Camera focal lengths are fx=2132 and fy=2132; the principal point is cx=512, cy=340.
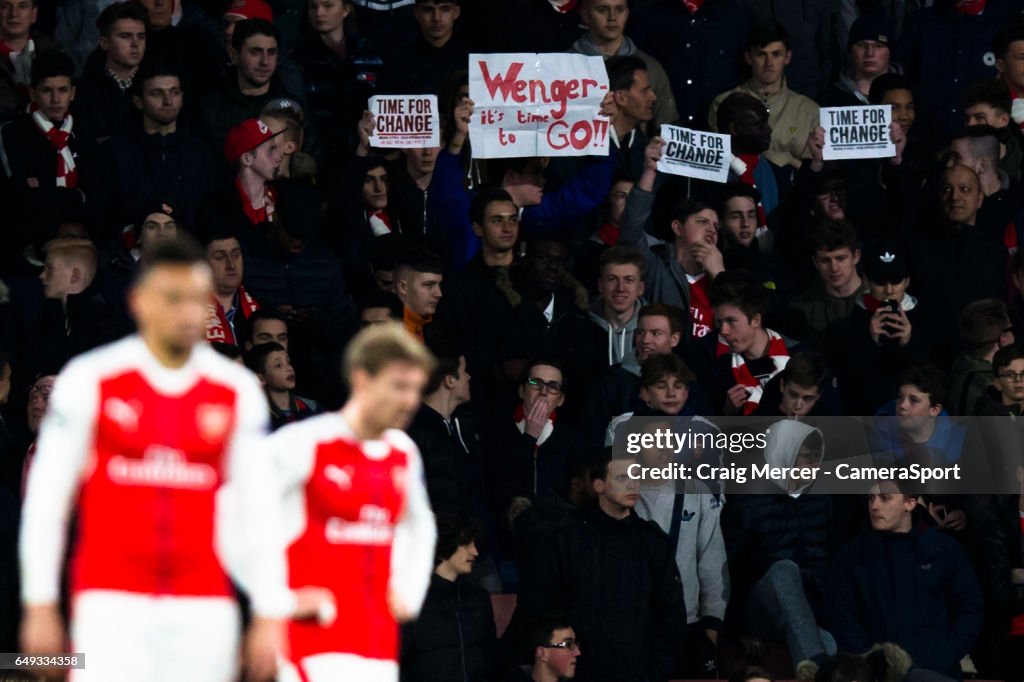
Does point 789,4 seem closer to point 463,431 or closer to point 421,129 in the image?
point 421,129

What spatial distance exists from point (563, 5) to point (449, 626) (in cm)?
590

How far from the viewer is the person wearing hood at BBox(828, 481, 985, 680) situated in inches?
471

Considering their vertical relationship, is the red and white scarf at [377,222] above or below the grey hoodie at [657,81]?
below

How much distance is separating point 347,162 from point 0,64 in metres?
2.40

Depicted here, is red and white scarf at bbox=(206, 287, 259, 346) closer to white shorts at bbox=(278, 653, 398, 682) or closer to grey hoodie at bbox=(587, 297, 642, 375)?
grey hoodie at bbox=(587, 297, 642, 375)

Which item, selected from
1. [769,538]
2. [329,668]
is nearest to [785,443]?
[769,538]

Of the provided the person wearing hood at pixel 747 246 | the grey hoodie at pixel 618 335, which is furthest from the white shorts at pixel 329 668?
the person wearing hood at pixel 747 246

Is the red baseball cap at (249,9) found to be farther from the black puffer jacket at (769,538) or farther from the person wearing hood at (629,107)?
the black puffer jacket at (769,538)

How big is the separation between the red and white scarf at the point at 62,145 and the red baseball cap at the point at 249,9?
191cm

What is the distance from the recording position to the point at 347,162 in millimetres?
14289

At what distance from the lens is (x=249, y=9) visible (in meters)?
15.2

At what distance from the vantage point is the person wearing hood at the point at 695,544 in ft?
40.1

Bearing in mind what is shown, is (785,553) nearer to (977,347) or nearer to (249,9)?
(977,347)

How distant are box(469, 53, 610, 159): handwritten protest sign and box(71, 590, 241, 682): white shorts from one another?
7.15 metres
